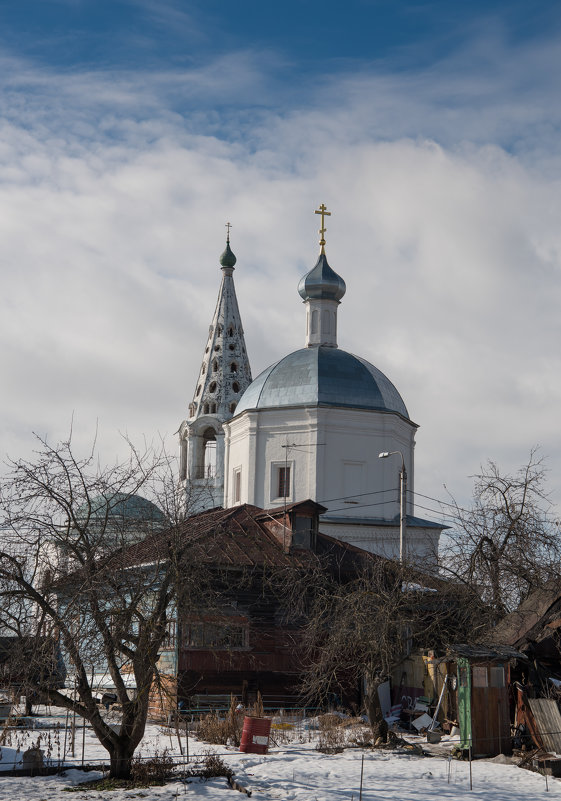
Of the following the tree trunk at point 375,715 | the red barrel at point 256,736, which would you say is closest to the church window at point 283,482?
the tree trunk at point 375,715

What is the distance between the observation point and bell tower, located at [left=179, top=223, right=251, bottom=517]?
52253 millimetres

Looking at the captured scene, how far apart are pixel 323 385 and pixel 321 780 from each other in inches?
972

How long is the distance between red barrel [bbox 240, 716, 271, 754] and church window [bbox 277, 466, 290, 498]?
69.0ft

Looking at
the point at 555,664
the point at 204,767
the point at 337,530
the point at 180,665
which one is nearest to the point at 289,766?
the point at 204,767

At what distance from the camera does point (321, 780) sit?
14469 millimetres

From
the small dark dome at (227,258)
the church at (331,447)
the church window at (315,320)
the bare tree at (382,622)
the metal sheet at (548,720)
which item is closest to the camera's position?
the metal sheet at (548,720)

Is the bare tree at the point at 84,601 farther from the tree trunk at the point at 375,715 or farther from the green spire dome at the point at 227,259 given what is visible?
the green spire dome at the point at 227,259

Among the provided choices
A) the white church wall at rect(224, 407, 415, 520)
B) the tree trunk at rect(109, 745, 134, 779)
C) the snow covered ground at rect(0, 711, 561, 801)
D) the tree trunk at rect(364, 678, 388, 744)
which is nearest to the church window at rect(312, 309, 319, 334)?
the white church wall at rect(224, 407, 415, 520)

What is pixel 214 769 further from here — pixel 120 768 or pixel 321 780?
pixel 321 780

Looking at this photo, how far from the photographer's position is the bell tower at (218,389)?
52253mm

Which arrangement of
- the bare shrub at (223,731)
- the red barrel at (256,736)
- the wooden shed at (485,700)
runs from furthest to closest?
the bare shrub at (223,731), the wooden shed at (485,700), the red barrel at (256,736)

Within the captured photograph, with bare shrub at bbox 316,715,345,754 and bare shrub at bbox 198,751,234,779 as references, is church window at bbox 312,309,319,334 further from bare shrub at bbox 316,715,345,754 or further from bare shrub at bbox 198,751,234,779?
bare shrub at bbox 198,751,234,779

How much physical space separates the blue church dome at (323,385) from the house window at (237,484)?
2451 mm

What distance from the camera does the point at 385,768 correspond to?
15.4 m
